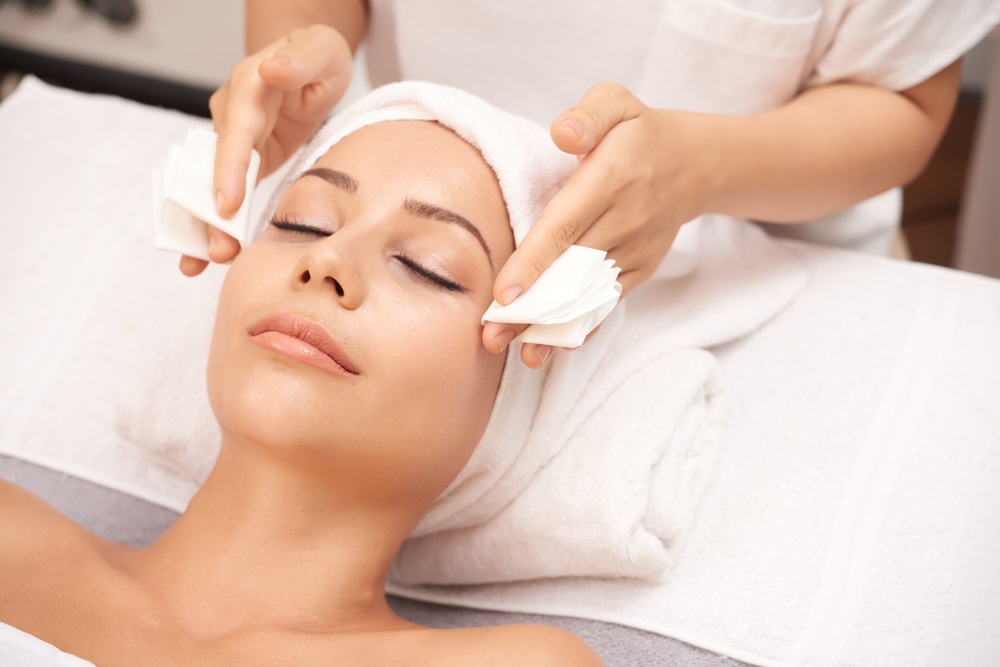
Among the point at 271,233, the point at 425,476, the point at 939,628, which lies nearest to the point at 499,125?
the point at 271,233

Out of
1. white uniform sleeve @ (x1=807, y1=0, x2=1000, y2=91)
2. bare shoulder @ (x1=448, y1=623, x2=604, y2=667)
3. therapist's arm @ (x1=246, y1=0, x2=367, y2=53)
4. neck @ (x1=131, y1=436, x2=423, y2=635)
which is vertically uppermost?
white uniform sleeve @ (x1=807, y1=0, x2=1000, y2=91)

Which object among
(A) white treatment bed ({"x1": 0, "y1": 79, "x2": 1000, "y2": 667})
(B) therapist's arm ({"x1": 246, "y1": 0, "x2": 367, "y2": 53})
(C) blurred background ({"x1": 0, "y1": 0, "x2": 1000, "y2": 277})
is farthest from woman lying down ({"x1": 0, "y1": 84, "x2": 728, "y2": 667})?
(C) blurred background ({"x1": 0, "y1": 0, "x2": 1000, "y2": 277})

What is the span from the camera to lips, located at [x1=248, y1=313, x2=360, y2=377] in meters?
Result: 0.87

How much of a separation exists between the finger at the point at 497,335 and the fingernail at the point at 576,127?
0.75 feet

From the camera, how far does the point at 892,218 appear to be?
1.46 meters

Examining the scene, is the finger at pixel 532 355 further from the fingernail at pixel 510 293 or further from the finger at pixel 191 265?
the finger at pixel 191 265

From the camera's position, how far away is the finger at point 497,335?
86 centimetres

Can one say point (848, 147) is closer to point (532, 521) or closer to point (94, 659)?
point (532, 521)

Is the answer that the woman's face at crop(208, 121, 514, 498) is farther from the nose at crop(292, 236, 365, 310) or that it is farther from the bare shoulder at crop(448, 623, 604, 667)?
the bare shoulder at crop(448, 623, 604, 667)

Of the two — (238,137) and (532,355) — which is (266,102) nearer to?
(238,137)

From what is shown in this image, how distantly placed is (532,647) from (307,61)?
832 mm

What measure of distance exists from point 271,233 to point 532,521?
1.86 feet

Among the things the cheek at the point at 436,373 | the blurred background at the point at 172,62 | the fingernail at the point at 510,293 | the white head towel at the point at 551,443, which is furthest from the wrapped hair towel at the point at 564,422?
the blurred background at the point at 172,62

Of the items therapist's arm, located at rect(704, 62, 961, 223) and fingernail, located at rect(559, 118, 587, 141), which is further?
therapist's arm, located at rect(704, 62, 961, 223)
